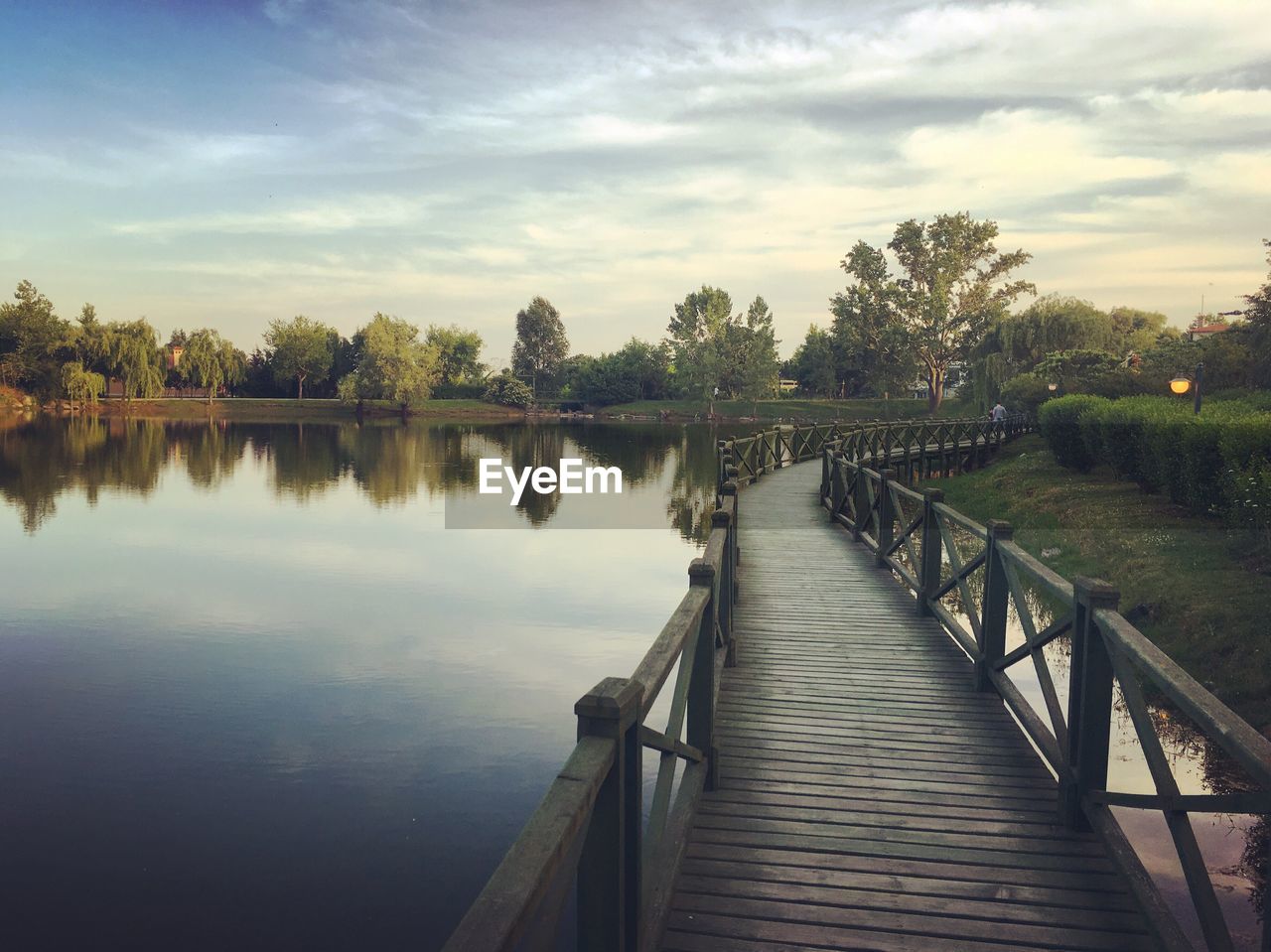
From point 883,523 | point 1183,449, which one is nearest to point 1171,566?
point 1183,449

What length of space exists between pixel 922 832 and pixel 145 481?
30.0 metres

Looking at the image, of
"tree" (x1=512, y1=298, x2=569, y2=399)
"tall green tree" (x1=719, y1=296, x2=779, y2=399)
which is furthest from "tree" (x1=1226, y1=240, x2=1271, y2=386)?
"tree" (x1=512, y1=298, x2=569, y2=399)

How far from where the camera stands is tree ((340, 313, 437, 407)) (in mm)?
78562

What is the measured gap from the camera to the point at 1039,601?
13.3 m

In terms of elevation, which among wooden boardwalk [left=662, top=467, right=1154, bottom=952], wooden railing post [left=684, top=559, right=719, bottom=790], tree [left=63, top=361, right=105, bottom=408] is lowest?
wooden boardwalk [left=662, top=467, right=1154, bottom=952]

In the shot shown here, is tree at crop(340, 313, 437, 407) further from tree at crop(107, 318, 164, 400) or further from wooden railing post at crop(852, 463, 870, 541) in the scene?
wooden railing post at crop(852, 463, 870, 541)

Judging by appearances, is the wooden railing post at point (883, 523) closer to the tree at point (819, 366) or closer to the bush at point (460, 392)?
the tree at point (819, 366)

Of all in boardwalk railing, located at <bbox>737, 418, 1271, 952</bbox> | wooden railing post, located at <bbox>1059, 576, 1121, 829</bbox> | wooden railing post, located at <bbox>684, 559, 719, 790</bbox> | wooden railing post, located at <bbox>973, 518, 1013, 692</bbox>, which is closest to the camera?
boardwalk railing, located at <bbox>737, 418, 1271, 952</bbox>

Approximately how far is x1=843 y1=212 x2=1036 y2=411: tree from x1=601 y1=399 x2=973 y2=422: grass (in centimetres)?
507

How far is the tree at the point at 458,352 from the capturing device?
98250 mm

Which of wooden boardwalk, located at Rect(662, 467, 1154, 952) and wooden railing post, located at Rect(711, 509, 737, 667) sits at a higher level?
wooden railing post, located at Rect(711, 509, 737, 667)

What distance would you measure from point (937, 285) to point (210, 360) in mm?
56234

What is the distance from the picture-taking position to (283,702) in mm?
10062

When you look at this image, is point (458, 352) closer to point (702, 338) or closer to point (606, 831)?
point (702, 338)
